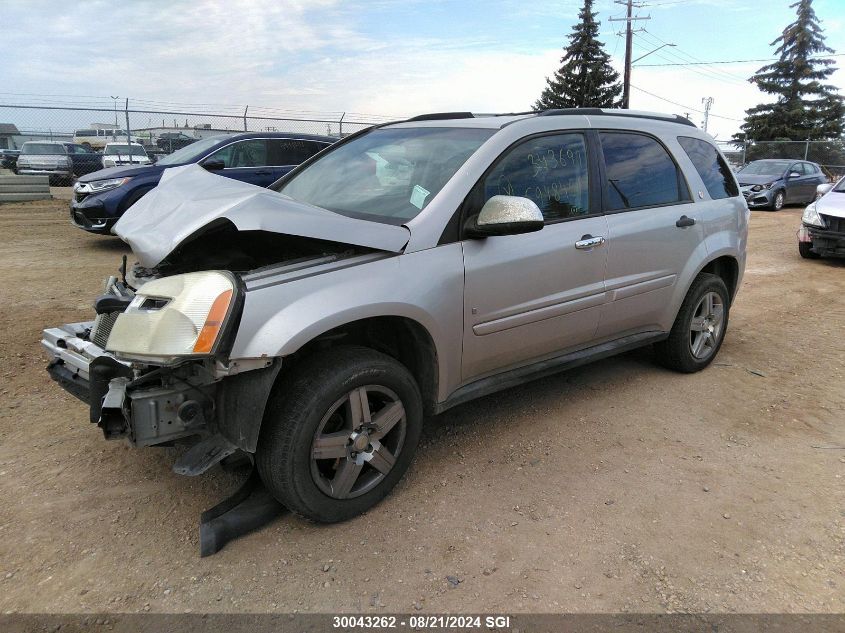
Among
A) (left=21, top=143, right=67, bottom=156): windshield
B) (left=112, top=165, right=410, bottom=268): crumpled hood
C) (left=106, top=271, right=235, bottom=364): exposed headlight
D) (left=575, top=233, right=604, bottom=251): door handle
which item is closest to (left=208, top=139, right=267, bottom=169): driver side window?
(left=112, top=165, right=410, bottom=268): crumpled hood

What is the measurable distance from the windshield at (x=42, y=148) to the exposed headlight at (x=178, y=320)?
22778 millimetres

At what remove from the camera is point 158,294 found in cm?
256

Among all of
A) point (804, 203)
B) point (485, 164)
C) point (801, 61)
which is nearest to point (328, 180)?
point (485, 164)

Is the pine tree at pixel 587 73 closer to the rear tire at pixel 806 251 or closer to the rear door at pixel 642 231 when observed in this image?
the rear tire at pixel 806 251

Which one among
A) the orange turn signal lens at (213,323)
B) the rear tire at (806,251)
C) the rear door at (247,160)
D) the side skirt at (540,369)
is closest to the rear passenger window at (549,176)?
the side skirt at (540,369)

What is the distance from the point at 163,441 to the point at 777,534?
2.74m

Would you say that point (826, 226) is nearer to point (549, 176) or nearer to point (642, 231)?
point (642, 231)

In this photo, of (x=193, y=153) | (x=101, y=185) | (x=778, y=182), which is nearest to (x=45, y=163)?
(x=101, y=185)

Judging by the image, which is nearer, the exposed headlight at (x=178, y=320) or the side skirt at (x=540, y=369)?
the exposed headlight at (x=178, y=320)

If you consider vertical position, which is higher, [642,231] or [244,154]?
[244,154]

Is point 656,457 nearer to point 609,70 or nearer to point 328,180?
point 328,180

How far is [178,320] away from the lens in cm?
243

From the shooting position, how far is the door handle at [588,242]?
12.0 ft

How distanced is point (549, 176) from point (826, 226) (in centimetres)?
767
